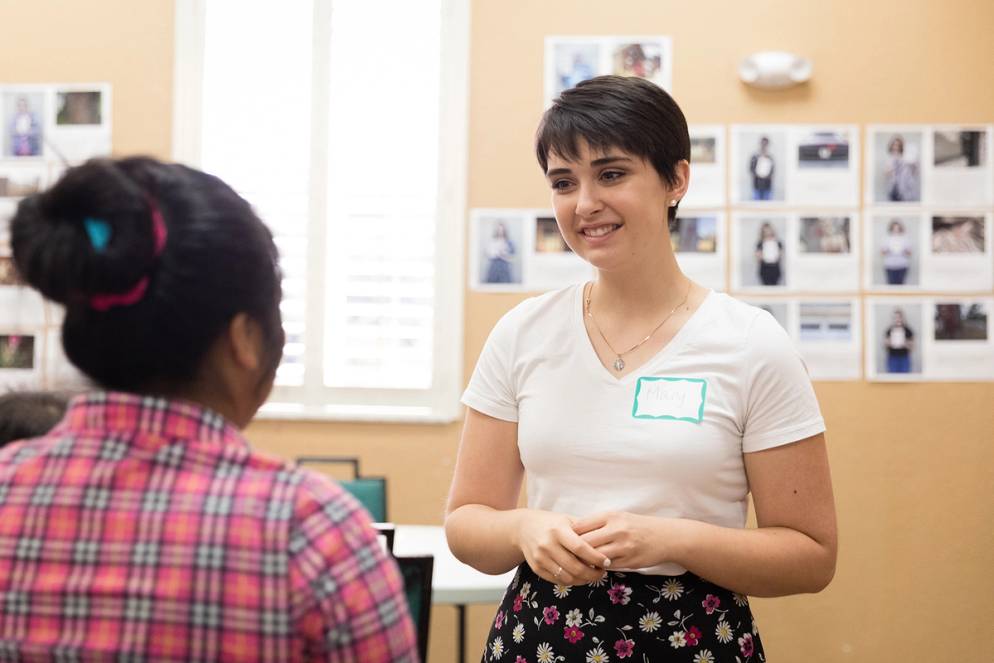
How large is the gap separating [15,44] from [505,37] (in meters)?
2.07

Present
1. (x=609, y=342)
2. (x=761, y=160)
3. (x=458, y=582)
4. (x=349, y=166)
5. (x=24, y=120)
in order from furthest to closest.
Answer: (x=24, y=120)
(x=349, y=166)
(x=761, y=160)
(x=458, y=582)
(x=609, y=342)

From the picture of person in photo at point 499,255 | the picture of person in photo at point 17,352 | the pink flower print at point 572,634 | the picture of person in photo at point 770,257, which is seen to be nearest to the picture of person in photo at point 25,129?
the picture of person in photo at point 17,352

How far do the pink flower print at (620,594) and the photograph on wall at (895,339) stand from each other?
8.81 feet

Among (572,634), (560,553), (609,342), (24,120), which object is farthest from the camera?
(24,120)

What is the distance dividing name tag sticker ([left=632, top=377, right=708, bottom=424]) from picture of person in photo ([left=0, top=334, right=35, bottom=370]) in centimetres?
342

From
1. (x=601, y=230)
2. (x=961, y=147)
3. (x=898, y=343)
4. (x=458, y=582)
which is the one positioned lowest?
(x=458, y=582)

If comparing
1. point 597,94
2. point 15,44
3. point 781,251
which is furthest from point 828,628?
point 15,44

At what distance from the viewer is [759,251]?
376 cm

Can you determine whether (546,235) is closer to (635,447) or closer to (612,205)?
(612,205)

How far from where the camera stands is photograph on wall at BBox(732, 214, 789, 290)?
12.3ft

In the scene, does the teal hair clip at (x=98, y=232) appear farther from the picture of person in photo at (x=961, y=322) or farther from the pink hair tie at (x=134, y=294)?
the picture of person in photo at (x=961, y=322)

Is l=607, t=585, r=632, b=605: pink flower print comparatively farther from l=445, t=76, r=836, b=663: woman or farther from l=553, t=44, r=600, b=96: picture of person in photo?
l=553, t=44, r=600, b=96: picture of person in photo

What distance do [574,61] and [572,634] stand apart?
113 inches

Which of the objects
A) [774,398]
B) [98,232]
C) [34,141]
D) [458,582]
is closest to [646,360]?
[774,398]
